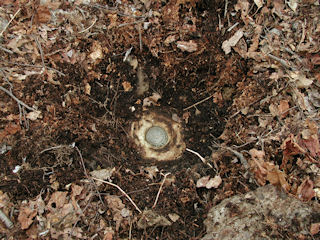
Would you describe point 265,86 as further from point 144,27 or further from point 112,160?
point 112,160

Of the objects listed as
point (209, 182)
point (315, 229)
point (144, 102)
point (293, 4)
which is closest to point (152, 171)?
point (209, 182)

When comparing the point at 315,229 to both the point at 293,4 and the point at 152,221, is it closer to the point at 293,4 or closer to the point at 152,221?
the point at 152,221

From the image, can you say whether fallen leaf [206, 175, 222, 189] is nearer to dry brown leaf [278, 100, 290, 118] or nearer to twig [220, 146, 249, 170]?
twig [220, 146, 249, 170]

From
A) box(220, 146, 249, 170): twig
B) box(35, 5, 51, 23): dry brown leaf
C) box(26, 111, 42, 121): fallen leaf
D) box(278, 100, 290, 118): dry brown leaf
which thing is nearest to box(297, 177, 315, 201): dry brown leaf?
box(220, 146, 249, 170): twig

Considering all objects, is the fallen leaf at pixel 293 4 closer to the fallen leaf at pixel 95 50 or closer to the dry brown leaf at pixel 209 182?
the dry brown leaf at pixel 209 182

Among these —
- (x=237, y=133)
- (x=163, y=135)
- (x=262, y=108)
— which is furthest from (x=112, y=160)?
(x=262, y=108)

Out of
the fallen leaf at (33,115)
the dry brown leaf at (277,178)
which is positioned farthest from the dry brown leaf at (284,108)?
the fallen leaf at (33,115)
